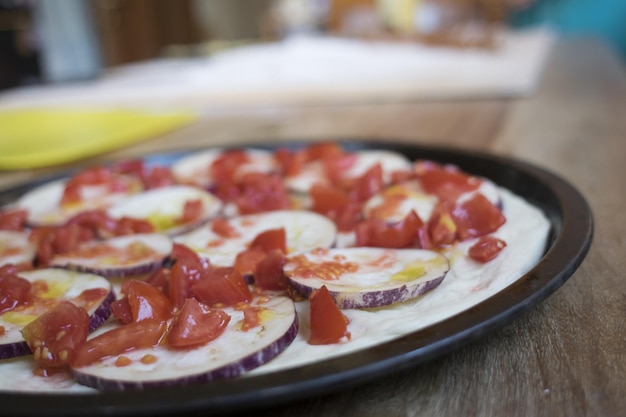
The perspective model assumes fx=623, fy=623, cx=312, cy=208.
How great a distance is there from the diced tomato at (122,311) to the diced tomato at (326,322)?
0.29 meters

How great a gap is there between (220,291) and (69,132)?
2.03 m

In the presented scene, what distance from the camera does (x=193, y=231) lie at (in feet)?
4.48

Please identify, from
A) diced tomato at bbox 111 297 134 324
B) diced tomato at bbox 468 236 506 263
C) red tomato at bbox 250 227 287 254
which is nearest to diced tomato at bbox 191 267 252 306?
diced tomato at bbox 111 297 134 324

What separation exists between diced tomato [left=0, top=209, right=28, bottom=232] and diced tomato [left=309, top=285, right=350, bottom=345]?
967 mm

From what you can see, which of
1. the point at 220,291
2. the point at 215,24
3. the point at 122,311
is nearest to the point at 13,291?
the point at 122,311

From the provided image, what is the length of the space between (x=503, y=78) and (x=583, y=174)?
4.99ft

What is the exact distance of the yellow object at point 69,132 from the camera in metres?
2.37

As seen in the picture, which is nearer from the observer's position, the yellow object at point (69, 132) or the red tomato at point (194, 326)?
the red tomato at point (194, 326)

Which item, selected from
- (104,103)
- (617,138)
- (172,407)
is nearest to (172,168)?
(172,407)

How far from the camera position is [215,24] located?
36.9 feet

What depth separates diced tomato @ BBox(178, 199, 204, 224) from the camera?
148 centimetres

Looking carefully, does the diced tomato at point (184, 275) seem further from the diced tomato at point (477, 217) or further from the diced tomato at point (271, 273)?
the diced tomato at point (477, 217)

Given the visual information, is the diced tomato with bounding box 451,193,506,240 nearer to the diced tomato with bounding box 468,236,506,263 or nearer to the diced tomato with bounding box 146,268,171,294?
the diced tomato with bounding box 468,236,506,263

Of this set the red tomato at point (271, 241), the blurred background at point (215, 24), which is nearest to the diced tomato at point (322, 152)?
the red tomato at point (271, 241)
